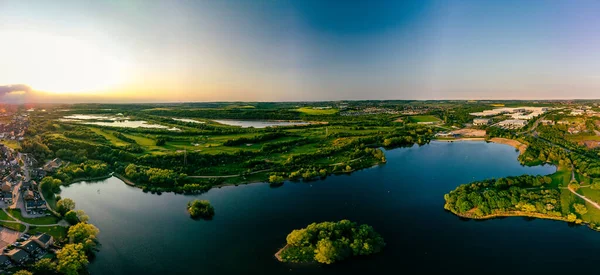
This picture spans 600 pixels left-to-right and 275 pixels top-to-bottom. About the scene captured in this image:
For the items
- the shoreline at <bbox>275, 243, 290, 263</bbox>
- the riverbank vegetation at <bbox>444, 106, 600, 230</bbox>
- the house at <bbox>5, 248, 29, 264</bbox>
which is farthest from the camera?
the riverbank vegetation at <bbox>444, 106, 600, 230</bbox>

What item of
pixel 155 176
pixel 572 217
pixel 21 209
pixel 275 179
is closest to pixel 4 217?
pixel 21 209

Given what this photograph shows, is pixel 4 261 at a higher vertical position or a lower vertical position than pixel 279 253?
higher

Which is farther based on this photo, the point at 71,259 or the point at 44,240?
the point at 44,240

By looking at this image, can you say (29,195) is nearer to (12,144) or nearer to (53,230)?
(53,230)

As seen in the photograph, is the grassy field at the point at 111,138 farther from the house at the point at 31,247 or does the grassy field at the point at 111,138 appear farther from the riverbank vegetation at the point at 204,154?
the house at the point at 31,247

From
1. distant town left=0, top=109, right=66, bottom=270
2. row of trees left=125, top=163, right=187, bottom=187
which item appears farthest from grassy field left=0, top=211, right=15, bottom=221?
row of trees left=125, top=163, right=187, bottom=187

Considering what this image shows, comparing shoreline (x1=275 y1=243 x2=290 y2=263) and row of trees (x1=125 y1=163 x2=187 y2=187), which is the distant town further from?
shoreline (x1=275 y1=243 x2=290 y2=263)
